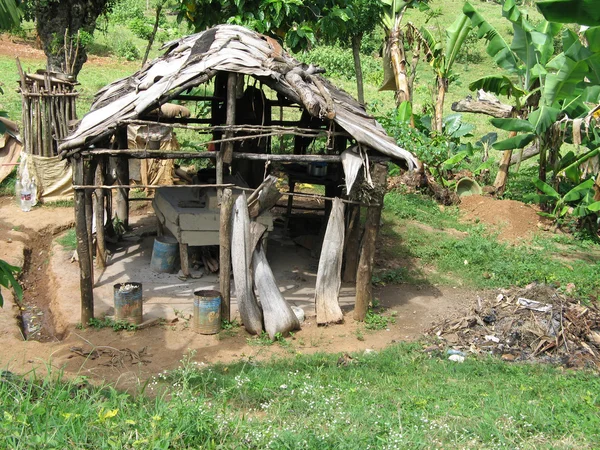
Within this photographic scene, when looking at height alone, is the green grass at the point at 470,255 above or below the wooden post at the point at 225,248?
below

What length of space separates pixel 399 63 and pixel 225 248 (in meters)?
8.17

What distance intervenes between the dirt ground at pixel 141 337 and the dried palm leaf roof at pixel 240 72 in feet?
7.65

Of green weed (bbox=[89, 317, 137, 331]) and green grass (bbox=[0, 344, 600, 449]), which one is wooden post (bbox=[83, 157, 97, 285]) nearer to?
green weed (bbox=[89, 317, 137, 331])

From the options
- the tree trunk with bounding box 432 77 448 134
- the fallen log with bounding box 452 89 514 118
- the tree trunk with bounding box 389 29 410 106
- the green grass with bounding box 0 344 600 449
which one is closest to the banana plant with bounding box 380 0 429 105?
the tree trunk with bounding box 389 29 410 106

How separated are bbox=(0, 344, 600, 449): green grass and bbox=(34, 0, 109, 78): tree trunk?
10110 mm

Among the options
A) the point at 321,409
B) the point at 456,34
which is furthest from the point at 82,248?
the point at 456,34

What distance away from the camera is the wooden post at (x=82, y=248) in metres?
8.59

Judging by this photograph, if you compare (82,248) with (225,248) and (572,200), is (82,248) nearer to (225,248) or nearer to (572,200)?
(225,248)

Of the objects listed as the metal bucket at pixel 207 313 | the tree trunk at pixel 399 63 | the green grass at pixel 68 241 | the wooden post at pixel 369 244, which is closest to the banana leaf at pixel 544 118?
the tree trunk at pixel 399 63

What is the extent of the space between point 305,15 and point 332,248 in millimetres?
5334

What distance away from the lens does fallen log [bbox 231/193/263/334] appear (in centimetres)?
872

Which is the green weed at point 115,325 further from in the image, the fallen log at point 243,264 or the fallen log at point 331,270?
the fallen log at point 331,270

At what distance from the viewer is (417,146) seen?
14664 mm

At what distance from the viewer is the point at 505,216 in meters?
13.9
